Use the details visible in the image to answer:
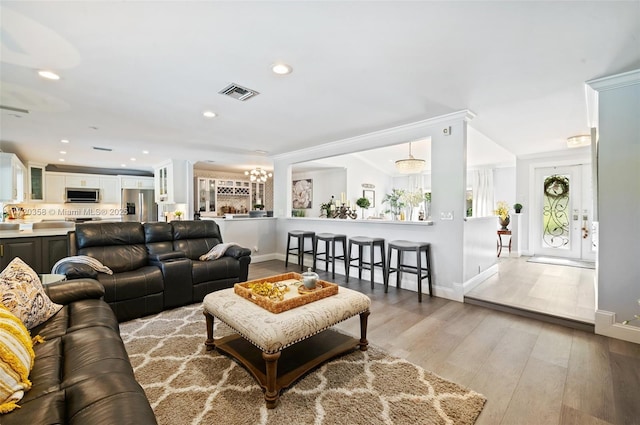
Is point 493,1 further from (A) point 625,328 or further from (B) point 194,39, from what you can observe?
(A) point 625,328

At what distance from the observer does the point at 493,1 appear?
5.34ft

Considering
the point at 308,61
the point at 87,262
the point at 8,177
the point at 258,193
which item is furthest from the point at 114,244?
the point at 258,193

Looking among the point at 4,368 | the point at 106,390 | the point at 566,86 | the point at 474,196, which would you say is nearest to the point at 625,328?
the point at 566,86

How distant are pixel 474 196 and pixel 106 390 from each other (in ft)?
26.6

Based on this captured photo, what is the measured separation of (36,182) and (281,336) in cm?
866

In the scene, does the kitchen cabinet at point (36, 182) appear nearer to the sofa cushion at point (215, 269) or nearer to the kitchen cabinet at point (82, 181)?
the kitchen cabinet at point (82, 181)

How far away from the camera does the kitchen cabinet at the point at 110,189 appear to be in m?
7.97

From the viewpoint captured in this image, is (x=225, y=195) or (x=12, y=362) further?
(x=225, y=195)

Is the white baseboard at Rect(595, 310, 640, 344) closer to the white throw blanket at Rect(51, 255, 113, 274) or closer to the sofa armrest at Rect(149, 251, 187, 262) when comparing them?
the sofa armrest at Rect(149, 251, 187, 262)

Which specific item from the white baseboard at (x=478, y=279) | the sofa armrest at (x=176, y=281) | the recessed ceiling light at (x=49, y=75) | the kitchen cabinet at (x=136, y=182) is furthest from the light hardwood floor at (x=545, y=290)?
the kitchen cabinet at (x=136, y=182)

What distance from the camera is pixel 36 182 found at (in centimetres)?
695

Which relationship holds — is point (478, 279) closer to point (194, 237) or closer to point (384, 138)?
point (384, 138)

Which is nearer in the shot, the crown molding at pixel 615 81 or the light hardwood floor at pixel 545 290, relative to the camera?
the crown molding at pixel 615 81

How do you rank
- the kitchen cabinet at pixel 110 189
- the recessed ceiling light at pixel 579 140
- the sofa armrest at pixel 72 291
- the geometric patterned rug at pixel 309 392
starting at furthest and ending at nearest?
the kitchen cabinet at pixel 110 189
the recessed ceiling light at pixel 579 140
the sofa armrest at pixel 72 291
the geometric patterned rug at pixel 309 392
